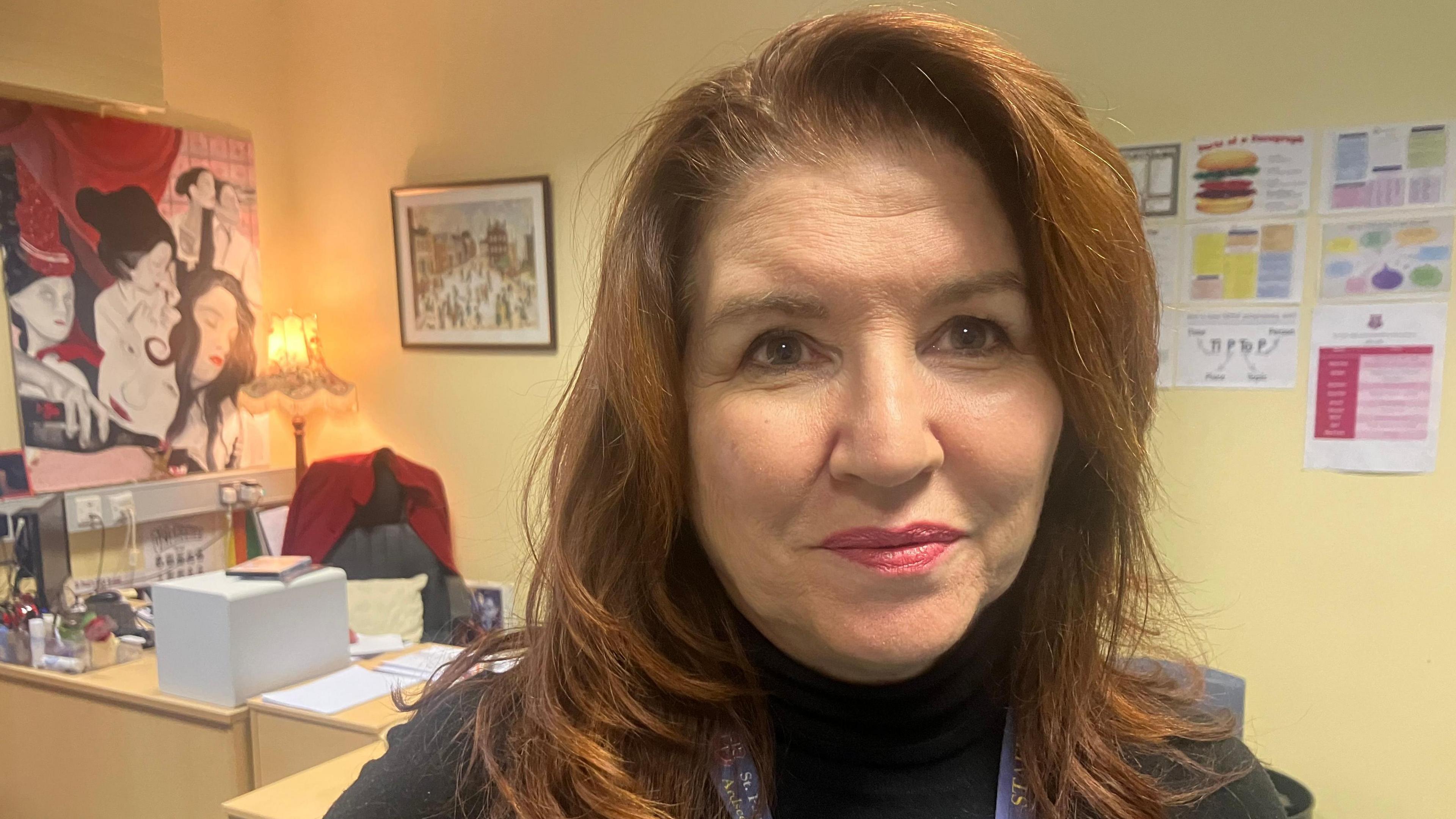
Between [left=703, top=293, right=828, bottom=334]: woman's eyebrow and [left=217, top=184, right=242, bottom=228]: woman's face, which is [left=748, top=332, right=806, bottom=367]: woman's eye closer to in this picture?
[left=703, top=293, right=828, bottom=334]: woman's eyebrow

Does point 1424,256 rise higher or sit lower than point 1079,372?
higher

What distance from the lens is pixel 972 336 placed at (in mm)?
726

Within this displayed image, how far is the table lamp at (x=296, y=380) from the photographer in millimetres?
3439

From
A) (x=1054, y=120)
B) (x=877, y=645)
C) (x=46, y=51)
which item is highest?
(x=46, y=51)

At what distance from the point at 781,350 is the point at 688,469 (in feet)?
0.42

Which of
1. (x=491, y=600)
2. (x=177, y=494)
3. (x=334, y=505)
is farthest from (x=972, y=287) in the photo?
(x=177, y=494)

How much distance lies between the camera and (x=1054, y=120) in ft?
2.34

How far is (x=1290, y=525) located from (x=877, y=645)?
199cm

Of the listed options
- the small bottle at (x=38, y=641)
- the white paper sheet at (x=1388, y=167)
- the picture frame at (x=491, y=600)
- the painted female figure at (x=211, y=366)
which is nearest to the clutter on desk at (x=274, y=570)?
the small bottle at (x=38, y=641)

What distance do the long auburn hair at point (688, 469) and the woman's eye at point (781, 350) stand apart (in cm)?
8

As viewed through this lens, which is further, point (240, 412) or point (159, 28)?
point (240, 412)

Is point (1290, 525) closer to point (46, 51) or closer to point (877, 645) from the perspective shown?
point (877, 645)

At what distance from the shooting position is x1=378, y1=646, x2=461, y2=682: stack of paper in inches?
82.8

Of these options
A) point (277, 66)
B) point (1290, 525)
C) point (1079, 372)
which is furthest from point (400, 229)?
point (1079, 372)
